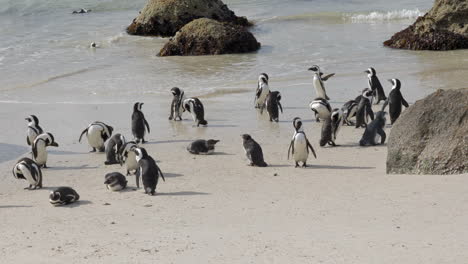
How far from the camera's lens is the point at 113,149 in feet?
32.5

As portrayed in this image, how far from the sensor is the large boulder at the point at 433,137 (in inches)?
316

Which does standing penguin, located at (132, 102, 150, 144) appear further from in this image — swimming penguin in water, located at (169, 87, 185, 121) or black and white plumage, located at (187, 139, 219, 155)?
swimming penguin in water, located at (169, 87, 185, 121)

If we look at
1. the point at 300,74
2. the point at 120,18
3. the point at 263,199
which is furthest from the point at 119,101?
the point at 120,18

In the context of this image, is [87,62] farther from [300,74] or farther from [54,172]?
[54,172]

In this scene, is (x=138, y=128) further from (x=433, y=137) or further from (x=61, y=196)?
(x=433, y=137)

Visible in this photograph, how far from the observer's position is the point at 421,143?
8.33 metres

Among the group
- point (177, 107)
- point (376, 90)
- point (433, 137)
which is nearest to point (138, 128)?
point (177, 107)

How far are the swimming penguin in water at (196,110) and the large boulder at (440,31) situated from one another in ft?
31.7

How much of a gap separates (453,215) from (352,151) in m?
3.60

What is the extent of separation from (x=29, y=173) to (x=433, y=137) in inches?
169

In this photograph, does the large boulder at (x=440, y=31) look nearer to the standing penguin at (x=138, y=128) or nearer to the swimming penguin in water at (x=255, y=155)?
the standing penguin at (x=138, y=128)

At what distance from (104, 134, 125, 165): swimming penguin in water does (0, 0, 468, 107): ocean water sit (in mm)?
4480

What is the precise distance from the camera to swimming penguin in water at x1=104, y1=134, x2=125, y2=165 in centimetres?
990

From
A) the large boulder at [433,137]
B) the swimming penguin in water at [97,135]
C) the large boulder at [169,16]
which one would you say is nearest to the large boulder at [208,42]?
the large boulder at [169,16]
